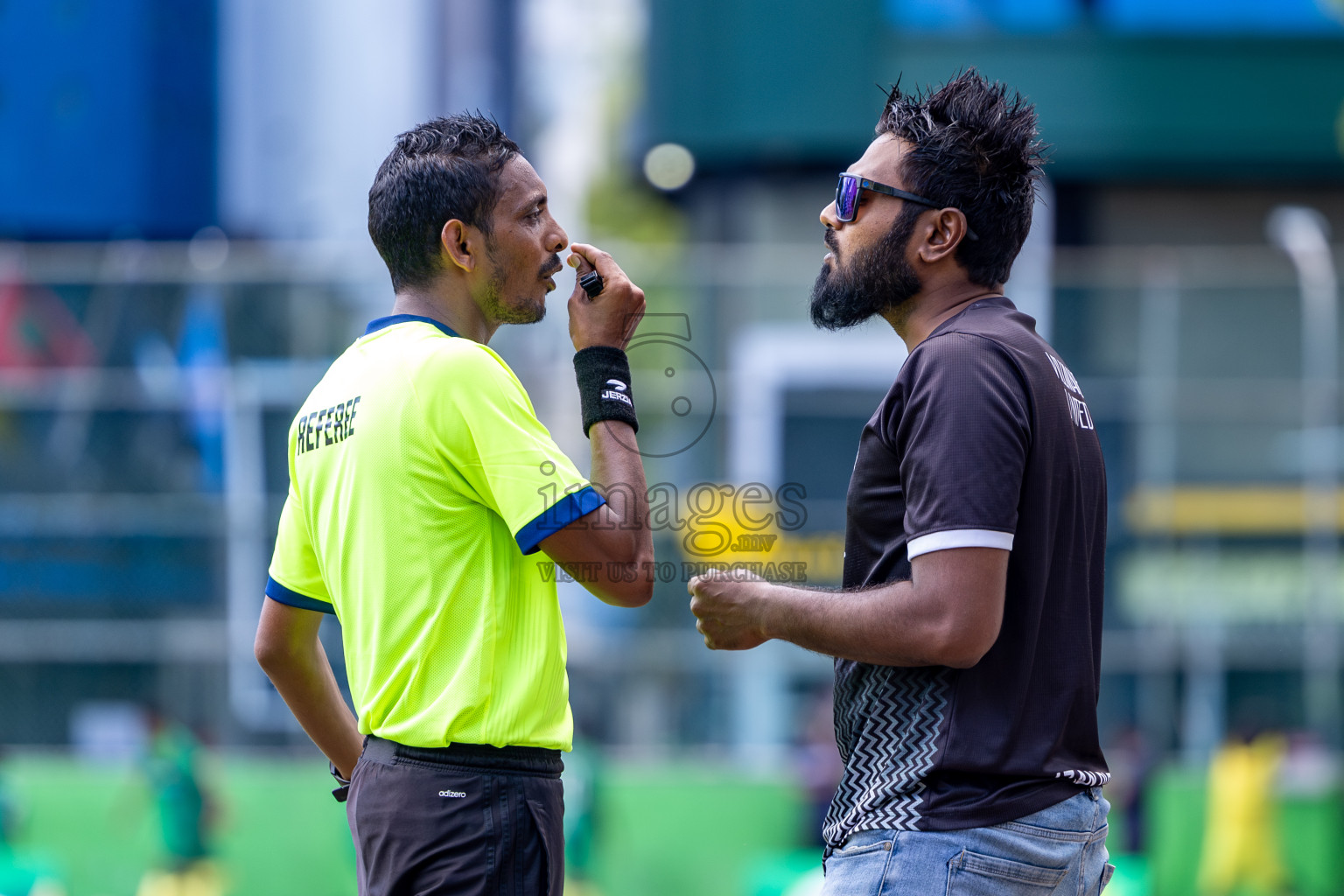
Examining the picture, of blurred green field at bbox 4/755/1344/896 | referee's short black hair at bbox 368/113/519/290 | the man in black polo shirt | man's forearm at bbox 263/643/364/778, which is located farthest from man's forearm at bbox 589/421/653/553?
blurred green field at bbox 4/755/1344/896

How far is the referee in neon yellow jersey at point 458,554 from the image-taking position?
7.86ft

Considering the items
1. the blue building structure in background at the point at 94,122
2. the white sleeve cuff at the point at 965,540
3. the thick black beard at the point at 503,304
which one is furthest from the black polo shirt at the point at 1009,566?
the blue building structure in background at the point at 94,122

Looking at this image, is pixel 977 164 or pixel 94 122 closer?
pixel 977 164

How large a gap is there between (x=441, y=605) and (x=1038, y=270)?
8452mm

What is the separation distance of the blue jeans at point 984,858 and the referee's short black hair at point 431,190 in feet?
4.57

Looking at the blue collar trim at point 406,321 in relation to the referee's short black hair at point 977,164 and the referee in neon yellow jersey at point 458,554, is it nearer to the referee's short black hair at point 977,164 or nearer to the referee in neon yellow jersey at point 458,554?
the referee in neon yellow jersey at point 458,554

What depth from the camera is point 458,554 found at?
2451 millimetres

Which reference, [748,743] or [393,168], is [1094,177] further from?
[393,168]

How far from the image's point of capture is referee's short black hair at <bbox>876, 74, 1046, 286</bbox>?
2.54 m

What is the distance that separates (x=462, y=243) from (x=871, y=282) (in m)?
0.81

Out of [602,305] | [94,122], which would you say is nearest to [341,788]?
[602,305]

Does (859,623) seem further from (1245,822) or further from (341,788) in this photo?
(1245,822)

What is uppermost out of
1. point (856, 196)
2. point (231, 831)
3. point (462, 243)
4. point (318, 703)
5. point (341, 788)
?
point (856, 196)

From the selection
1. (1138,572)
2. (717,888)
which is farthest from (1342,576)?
(717,888)
